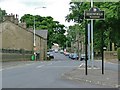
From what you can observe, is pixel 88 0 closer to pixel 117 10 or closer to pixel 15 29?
pixel 117 10

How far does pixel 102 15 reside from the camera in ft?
79.2

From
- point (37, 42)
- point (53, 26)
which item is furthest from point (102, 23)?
point (53, 26)

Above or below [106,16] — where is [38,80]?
below

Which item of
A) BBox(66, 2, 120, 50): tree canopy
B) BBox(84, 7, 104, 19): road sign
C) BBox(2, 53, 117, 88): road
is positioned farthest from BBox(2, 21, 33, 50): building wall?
BBox(84, 7, 104, 19): road sign

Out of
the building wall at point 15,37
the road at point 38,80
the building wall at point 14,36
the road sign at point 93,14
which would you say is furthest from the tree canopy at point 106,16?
the building wall at point 15,37

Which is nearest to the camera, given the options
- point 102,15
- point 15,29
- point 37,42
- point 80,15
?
point 102,15

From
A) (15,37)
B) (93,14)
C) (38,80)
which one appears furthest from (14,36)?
(38,80)

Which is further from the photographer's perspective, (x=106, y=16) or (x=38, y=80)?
(x=106, y=16)

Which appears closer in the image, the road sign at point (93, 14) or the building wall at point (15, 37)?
the road sign at point (93, 14)

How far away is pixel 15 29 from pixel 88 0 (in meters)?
60.3

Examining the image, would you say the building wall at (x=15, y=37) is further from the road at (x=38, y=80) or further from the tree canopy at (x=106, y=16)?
the road at (x=38, y=80)

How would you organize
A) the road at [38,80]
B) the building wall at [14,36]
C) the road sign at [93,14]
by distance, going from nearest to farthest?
the road at [38,80]
the road sign at [93,14]
the building wall at [14,36]

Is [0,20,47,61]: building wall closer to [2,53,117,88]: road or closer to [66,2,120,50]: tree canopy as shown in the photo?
[66,2,120,50]: tree canopy

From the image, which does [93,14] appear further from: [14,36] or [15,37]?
[15,37]
